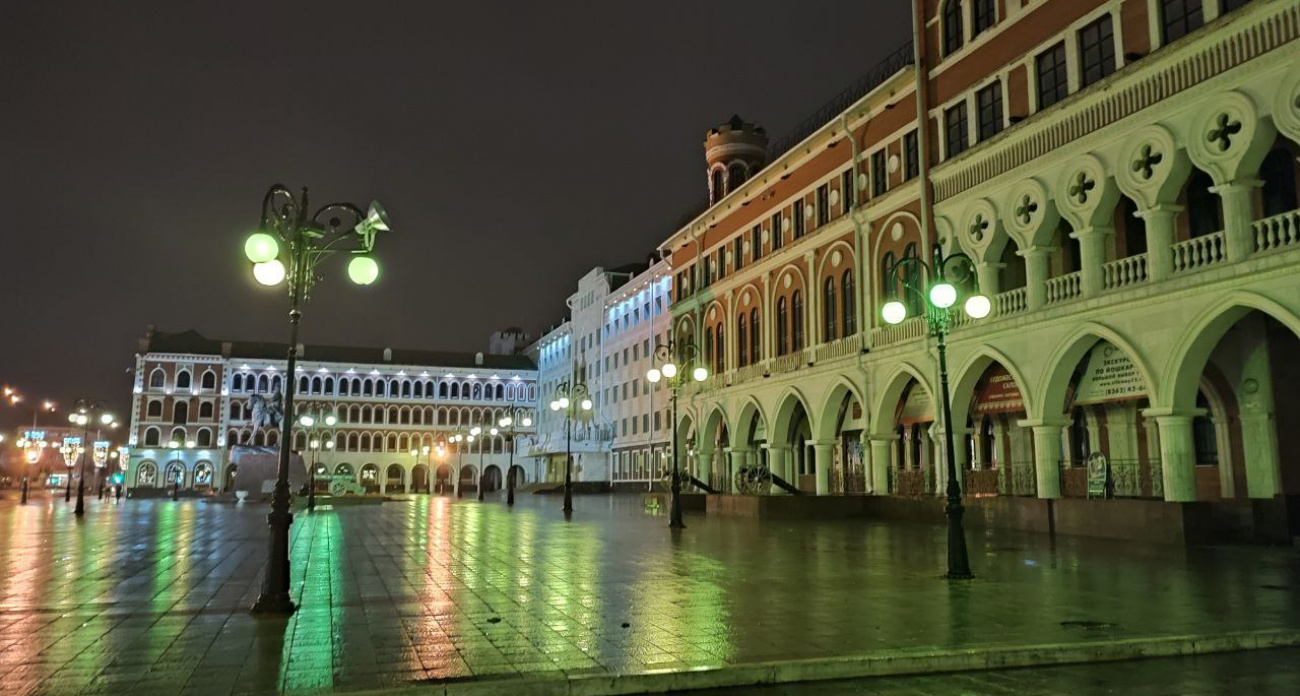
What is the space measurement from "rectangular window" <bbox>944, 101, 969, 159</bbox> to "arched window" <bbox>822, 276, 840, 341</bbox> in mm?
7934

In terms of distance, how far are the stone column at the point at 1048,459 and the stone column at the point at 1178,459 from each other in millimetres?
3622

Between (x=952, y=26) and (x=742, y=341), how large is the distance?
18290 mm

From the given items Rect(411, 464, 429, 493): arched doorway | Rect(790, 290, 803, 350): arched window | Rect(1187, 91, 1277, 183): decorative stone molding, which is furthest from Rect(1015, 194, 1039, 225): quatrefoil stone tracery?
Rect(411, 464, 429, 493): arched doorway

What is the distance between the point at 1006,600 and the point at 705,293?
3660 centimetres

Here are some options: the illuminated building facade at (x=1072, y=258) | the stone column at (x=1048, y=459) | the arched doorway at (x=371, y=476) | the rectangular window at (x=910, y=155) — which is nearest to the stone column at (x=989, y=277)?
the illuminated building facade at (x=1072, y=258)

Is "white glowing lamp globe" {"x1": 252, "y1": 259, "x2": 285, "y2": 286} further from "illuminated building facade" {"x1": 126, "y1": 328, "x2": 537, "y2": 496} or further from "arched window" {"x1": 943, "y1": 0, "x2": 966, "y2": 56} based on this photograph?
"illuminated building facade" {"x1": 126, "y1": 328, "x2": 537, "y2": 496}

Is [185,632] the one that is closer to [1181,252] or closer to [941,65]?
[1181,252]

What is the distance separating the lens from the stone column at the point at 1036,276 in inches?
942

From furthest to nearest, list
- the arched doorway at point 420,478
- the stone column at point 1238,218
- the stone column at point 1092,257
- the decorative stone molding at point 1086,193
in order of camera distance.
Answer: the arched doorway at point 420,478
the stone column at point 1092,257
the decorative stone molding at point 1086,193
the stone column at point 1238,218

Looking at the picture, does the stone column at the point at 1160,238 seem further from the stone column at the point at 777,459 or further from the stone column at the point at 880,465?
the stone column at the point at 777,459

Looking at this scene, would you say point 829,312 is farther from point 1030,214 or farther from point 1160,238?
point 1160,238

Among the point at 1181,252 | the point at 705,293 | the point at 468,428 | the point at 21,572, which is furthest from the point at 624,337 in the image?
the point at 21,572

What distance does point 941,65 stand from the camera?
93.9 ft

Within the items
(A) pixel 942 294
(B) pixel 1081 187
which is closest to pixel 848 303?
(B) pixel 1081 187
